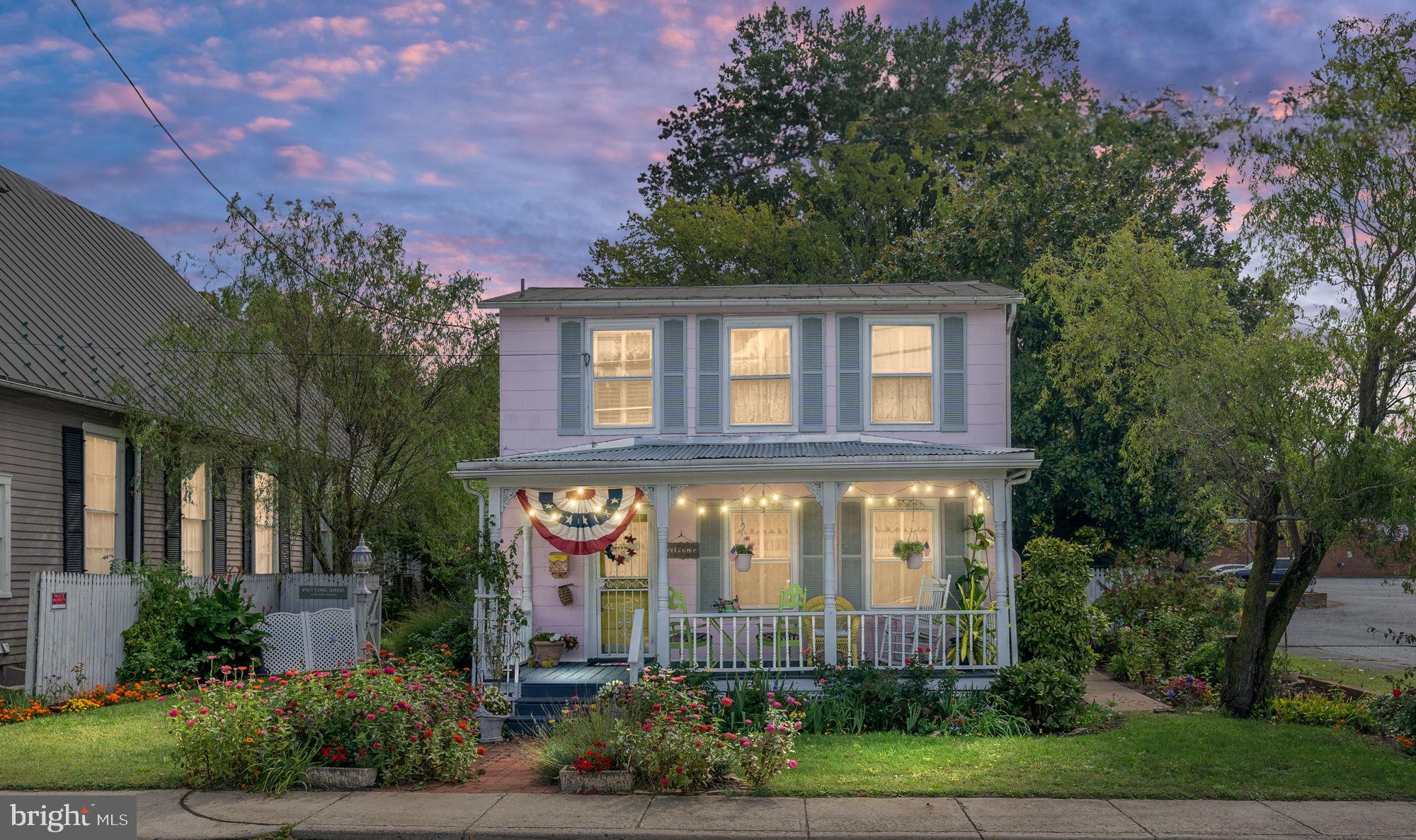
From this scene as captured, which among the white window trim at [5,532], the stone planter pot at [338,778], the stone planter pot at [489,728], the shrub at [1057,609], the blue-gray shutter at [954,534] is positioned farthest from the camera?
the blue-gray shutter at [954,534]

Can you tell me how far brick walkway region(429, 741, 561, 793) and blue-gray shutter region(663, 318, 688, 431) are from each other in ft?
18.2

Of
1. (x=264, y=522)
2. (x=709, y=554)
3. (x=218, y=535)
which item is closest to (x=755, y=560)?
(x=709, y=554)

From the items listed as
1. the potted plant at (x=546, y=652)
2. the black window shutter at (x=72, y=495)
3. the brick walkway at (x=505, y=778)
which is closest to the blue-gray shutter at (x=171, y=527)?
the black window shutter at (x=72, y=495)

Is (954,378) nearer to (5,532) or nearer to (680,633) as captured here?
(680,633)

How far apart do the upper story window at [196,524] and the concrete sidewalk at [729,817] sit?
1094cm

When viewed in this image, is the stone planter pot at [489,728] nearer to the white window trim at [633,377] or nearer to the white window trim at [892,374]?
the white window trim at [633,377]

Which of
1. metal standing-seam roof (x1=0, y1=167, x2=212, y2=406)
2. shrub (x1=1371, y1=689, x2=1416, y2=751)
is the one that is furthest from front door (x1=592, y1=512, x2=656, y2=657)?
shrub (x1=1371, y1=689, x2=1416, y2=751)

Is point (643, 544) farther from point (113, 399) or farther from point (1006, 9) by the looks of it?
point (1006, 9)

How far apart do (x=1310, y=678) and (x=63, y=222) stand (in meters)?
20.5

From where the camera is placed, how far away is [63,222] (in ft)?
66.0

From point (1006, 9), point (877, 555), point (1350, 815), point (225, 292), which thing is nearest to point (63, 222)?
point (225, 292)

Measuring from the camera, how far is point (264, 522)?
22.5 meters

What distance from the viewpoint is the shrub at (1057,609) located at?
46.9 feet

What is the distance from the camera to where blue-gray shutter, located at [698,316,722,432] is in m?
16.5
